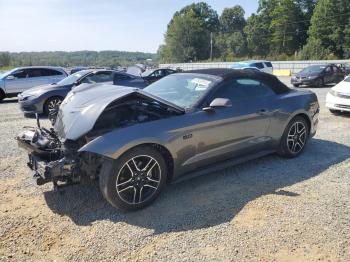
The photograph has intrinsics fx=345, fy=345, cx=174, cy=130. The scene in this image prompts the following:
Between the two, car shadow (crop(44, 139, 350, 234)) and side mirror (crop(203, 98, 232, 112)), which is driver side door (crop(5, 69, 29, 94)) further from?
side mirror (crop(203, 98, 232, 112))

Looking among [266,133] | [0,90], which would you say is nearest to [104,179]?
[266,133]

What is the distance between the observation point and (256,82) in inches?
210

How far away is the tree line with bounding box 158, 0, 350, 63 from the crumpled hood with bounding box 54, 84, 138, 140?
52.9 m

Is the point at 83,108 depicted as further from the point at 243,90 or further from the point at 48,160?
the point at 243,90

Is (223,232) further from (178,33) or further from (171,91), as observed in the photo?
(178,33)

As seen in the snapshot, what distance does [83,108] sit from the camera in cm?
418

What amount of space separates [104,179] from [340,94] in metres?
8.08

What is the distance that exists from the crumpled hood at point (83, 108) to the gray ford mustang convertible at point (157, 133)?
0.05ft

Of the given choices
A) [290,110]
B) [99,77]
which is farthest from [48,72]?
[290,110]

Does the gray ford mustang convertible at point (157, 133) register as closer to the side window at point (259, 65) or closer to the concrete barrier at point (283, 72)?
the side window at point (259, 65)

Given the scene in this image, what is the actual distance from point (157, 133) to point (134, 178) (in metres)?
0.57

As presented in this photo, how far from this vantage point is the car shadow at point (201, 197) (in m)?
3.73

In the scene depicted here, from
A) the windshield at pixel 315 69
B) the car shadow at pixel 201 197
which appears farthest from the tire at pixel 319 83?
the car shadow at pixel 201 197

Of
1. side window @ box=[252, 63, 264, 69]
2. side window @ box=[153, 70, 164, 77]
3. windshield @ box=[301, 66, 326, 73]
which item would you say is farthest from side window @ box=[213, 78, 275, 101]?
side window @ box=[252, 63, 264, 69]
